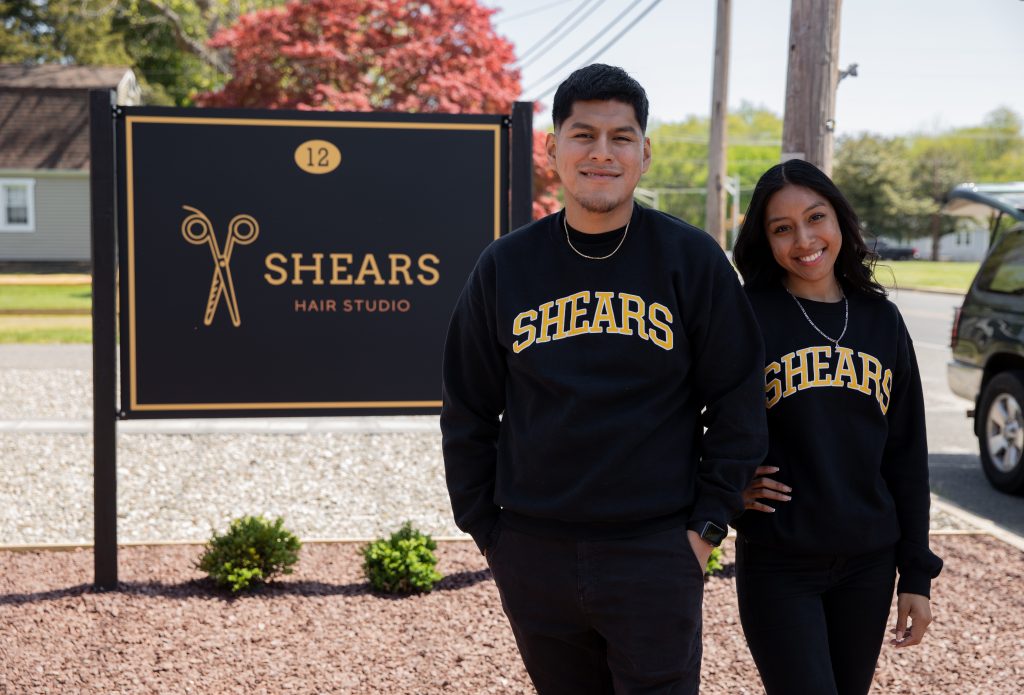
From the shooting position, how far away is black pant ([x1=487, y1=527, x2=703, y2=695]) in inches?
87.8

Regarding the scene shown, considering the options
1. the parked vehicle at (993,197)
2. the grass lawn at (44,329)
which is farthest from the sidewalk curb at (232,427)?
the grass lawn at (44,329)

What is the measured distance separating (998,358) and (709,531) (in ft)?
21.0

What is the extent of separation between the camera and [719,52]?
15078 millimetres

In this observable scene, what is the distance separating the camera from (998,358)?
782 centimetres

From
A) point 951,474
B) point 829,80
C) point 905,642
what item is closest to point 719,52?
point 951,474

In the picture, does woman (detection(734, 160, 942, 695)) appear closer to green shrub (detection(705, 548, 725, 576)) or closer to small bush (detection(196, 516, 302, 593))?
green shrub (detection(705, 548, 725, 576))

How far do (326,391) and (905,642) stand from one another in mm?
3130

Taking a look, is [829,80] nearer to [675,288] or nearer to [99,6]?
[675,288]

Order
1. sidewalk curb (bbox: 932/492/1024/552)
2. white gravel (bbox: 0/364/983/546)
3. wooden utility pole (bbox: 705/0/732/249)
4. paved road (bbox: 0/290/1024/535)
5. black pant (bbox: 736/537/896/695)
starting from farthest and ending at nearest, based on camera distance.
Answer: wooden utility pole (bbox: 705/0/732/249), paved road (bbox: 0/290/1024/535), white gravel (bbox: 0/364/983/546), sidewalk curb (bbox: 932/492/1024/552), black pant (bbox: 736/537/896/695)

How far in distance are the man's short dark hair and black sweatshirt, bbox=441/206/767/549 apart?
0.25 m

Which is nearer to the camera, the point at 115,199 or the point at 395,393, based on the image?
the point at 115,199

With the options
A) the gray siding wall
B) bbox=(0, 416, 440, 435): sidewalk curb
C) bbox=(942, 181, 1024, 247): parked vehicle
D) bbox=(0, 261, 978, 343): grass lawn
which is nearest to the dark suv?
bbox=(942, 181, 1024, 247): parked vehicle

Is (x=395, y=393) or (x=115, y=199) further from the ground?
(x=115, y=199)

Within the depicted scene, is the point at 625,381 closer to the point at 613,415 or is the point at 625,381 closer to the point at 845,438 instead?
the point at 613,415
